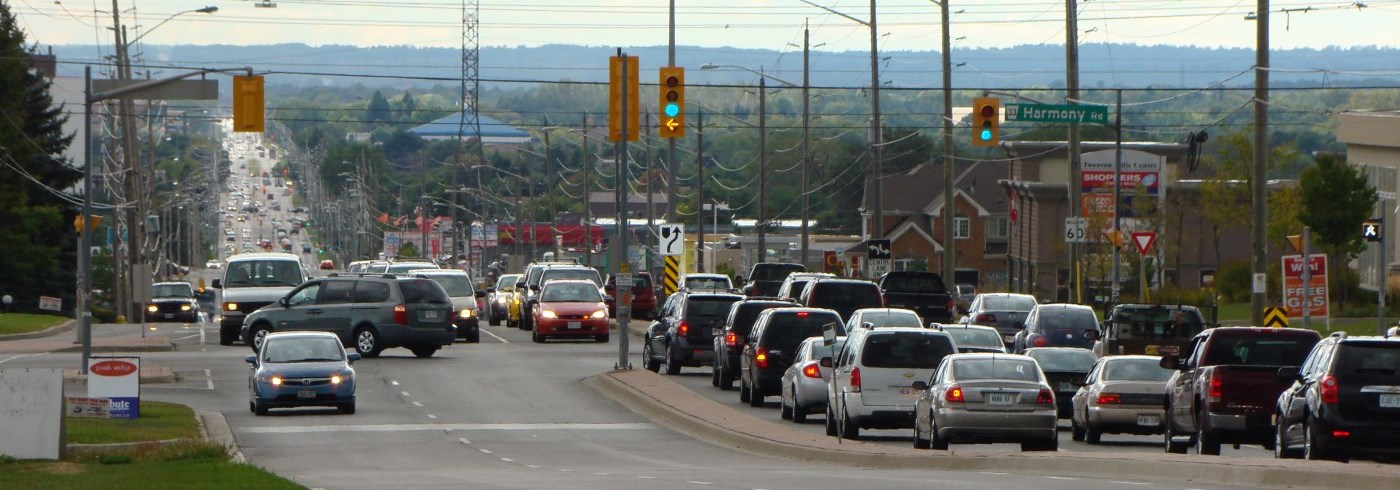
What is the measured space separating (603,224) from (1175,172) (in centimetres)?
6032

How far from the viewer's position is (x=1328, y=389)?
1777 centimetres

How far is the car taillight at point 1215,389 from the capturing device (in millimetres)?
20719

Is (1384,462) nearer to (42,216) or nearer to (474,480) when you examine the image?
(474,480)

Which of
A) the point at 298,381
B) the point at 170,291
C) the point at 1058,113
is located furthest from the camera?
the point at 170,291

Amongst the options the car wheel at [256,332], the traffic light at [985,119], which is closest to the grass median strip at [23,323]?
the car wheel at [256,332]

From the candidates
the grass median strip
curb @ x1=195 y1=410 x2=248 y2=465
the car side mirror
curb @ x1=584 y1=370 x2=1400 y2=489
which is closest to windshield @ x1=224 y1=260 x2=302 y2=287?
the grass median strip

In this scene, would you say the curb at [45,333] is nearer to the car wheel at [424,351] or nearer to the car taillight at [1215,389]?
the car wheel at [424,351]

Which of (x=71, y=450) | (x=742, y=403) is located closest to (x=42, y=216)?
(x=742, y=403)

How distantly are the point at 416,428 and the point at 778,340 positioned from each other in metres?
6.05

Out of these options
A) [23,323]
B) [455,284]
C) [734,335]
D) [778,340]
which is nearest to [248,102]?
[734,335]

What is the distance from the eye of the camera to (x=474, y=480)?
62.2ft

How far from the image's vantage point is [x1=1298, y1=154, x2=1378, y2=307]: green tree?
56125 mm

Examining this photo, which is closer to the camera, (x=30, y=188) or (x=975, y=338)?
(x=975, y=338)

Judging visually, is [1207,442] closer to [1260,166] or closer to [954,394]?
[954,394]
